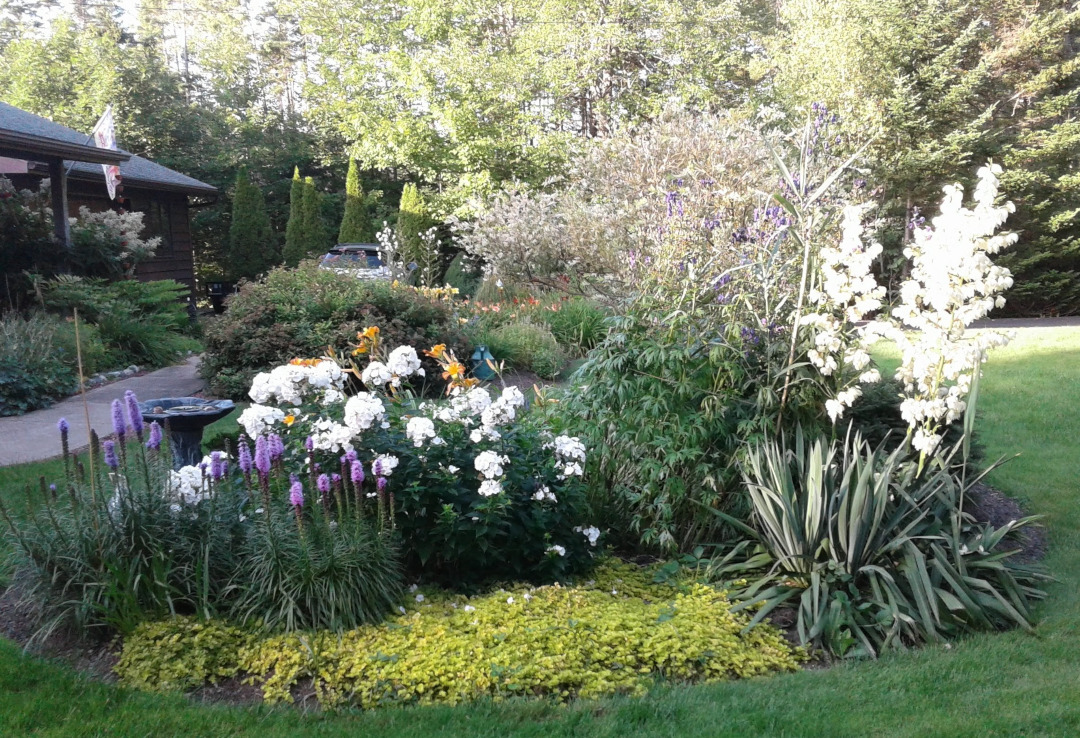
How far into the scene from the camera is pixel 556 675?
3.24 metres

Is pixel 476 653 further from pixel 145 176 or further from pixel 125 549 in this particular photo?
pixel 145 176

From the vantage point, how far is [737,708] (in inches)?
122

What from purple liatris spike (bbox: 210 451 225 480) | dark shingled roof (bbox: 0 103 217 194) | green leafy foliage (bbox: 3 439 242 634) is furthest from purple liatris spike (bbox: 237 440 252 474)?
dark shingled roof (bbox: 0 103 217 194)

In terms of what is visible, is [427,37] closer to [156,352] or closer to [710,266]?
[156,352]

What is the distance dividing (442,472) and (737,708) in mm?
1618

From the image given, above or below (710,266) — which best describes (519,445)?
below

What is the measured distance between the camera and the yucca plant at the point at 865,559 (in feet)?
12.4

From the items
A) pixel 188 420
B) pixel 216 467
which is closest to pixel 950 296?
pixel 216 467

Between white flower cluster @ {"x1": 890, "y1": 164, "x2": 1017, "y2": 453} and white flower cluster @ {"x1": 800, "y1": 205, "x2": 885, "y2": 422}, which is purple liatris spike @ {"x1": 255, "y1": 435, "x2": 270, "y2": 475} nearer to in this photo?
white flower cluster @ {"x1": 800, "y1": 205, "x2": 885, "y2": 422}

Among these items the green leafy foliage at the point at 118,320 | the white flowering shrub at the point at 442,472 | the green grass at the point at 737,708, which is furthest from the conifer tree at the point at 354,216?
the green grass at the point at 737,708

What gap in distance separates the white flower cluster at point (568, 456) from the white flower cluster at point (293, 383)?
1.15m

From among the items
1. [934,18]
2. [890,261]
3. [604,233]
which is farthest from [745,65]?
[604,233]

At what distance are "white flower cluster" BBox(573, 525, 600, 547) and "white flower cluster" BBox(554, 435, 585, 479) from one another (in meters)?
0.29

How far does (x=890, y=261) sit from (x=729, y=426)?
16347 mm
